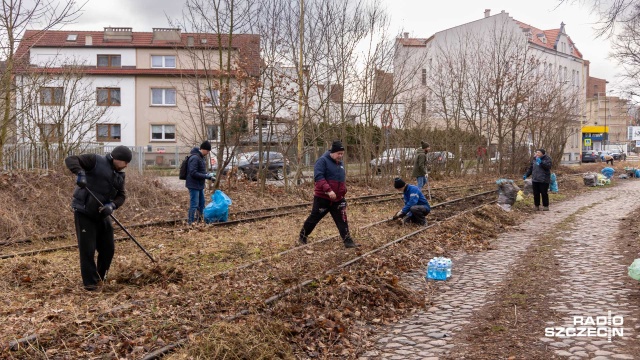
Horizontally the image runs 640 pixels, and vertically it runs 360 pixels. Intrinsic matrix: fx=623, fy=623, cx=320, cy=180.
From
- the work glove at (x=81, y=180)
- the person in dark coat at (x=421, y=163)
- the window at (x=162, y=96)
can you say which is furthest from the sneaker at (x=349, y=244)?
the window at (x=162, y=96)

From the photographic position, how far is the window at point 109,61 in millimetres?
46312

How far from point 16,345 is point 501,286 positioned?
230 inches

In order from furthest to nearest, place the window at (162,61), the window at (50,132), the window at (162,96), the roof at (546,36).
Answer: the roof at (546,36)
the window at (162,61)
the window at (162,96)
the window at (50,132)

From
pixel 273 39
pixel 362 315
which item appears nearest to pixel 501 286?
pixel 362 315

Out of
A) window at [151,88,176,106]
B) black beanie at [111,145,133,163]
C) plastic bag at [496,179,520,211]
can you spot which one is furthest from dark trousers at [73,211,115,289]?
window at [151,88,176,106]

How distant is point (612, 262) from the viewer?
383 inches

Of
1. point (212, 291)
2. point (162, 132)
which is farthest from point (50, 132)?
point (162, 132)

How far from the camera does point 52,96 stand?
18656mm

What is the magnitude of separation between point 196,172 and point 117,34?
38.7 m

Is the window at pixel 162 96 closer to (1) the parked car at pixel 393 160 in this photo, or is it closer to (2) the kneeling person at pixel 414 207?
(1) the parked car at pixel 393 160

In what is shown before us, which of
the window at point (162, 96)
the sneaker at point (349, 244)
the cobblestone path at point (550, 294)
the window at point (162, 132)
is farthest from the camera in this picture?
the window at point (162, 96)

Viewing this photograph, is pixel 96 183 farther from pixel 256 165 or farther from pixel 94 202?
pixel 256 165

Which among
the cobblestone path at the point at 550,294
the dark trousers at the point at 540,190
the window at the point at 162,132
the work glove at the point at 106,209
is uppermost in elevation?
the window at the point at 162,132

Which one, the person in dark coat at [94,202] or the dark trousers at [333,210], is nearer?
the person in dark coat at [94,202]
